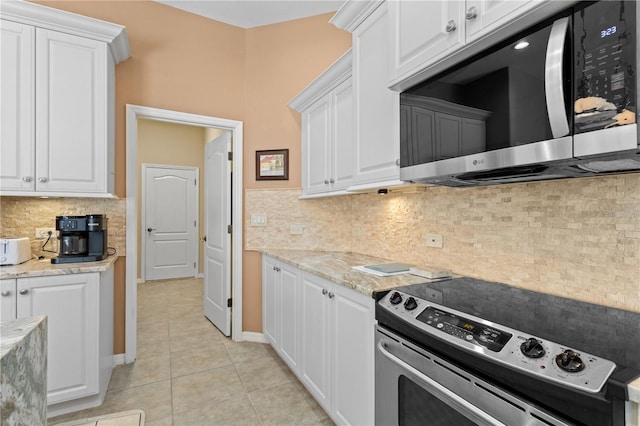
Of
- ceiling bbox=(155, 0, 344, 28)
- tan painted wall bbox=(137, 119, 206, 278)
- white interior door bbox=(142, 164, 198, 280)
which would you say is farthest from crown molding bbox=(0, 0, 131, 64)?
white interior door bbox=(142, 164, 198, 280)

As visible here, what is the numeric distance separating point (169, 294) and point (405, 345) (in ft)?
15.2

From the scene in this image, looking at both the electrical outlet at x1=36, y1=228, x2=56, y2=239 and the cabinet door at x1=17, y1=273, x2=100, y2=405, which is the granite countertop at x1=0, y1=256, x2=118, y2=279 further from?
the electrical outlet at x1=36, y1=228, x2=56, y2=239

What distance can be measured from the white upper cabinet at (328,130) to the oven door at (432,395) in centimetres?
128

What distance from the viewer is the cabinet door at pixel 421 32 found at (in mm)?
1266

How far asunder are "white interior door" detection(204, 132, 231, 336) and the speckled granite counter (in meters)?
2.43

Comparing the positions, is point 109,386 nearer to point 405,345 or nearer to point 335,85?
point 405,345

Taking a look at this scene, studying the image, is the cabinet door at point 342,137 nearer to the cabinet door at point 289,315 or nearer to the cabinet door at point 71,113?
the cabinet door at point 289,315

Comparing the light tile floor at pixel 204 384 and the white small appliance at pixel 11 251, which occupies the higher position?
the white small appliance at pixel 11 251

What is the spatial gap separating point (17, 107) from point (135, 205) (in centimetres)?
102

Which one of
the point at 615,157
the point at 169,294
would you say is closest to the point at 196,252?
the point at 169,294

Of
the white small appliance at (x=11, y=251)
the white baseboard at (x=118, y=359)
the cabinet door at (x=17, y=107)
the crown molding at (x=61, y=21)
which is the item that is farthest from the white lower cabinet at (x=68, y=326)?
the crown molding at (x=61, y=21)

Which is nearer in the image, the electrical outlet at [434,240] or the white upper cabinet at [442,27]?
the white upper cabinet at [442,27]

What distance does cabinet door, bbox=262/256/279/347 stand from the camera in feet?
9.16

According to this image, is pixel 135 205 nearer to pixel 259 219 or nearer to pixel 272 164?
pixel 259 219
